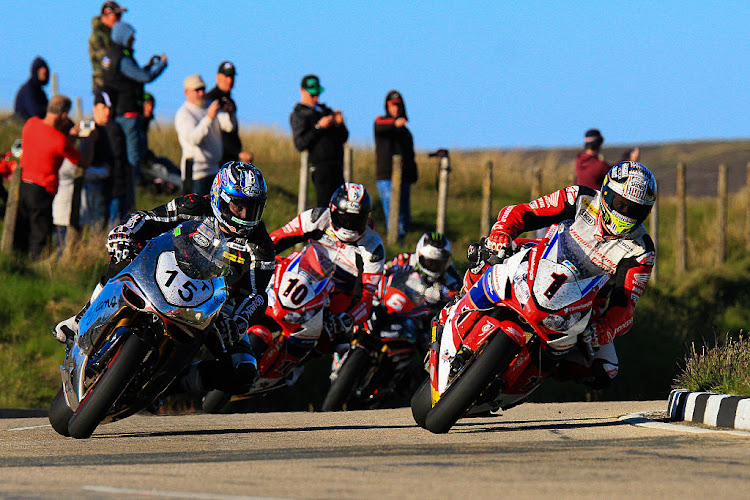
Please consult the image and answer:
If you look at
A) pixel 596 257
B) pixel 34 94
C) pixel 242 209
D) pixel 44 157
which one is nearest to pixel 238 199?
pixel 242 209

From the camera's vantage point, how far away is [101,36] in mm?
17156

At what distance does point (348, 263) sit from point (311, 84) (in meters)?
3.73

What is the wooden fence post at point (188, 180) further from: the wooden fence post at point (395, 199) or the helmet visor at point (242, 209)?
the helmet visor at point (242, 209)

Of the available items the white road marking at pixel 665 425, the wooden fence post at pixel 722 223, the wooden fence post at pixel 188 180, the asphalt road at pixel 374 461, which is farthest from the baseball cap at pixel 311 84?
the wooden fence post at pixel 722 223

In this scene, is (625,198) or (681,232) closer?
(625,198)

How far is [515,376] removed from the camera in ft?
27.3

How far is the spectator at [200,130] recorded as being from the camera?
48.2ft

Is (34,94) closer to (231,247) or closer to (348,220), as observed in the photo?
(348,220)

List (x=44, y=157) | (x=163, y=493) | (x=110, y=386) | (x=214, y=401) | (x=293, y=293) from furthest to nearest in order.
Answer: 1. (x=44, y=157)
2. (x=293, y=293)
3. (x=214, y=401)
4. (x=110, y=386)
5. (x=163, y=493)

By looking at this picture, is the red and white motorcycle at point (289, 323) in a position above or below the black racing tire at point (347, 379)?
above

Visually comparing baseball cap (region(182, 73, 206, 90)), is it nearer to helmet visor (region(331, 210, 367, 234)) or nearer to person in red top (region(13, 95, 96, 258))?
person in red top (region(13, 95, 96, 258))

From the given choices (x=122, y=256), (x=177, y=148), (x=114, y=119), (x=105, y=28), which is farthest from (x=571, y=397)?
(x=177, y=148)

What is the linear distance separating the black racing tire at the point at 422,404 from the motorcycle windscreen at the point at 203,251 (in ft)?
5.23

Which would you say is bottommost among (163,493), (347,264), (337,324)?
(337,324)
